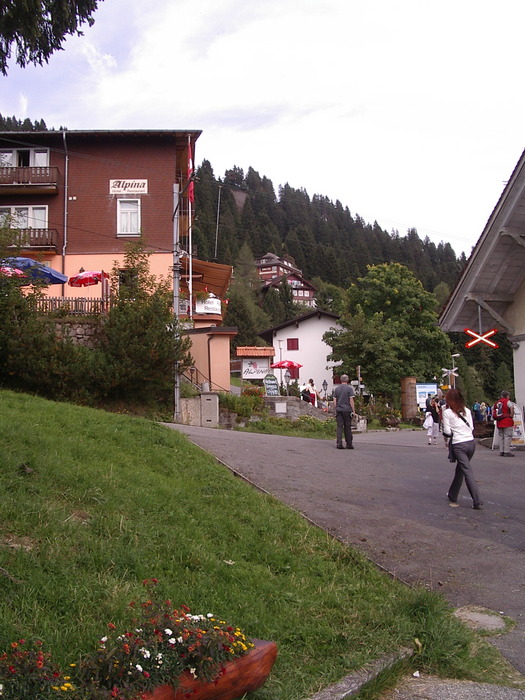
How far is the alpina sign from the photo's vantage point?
3503 centimetres

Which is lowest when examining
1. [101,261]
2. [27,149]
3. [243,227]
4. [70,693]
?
[70,693]

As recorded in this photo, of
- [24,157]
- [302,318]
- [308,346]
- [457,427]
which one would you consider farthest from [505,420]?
[308,346]

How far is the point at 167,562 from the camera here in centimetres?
527

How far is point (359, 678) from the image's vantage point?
423 centimetres

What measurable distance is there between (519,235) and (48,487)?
10.8m

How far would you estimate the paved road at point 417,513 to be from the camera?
249 inches

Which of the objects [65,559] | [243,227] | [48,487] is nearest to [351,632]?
[65,559]

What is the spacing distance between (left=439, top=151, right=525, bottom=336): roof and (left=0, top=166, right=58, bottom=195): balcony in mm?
24806

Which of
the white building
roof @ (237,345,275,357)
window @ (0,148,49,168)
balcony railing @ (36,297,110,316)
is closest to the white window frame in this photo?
window @ (0,148,49,168)

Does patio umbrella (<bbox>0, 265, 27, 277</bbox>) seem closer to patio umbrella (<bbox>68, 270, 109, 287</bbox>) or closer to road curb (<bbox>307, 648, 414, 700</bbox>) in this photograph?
patio umbrella (<bbox>68, 270, 109, 287</bbox>)

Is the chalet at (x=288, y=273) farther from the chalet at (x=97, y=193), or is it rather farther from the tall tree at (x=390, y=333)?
the chalet at (x=97, y=193)

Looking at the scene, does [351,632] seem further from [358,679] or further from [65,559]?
[65,559]

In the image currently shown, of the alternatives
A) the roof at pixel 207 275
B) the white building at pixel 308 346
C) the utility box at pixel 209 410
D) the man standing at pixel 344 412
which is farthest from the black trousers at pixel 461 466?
the white building at pixel 308 346

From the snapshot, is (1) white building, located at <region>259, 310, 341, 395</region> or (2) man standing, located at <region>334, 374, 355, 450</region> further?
(1) white building, located at <region>259, 310, 341, 395</region>
